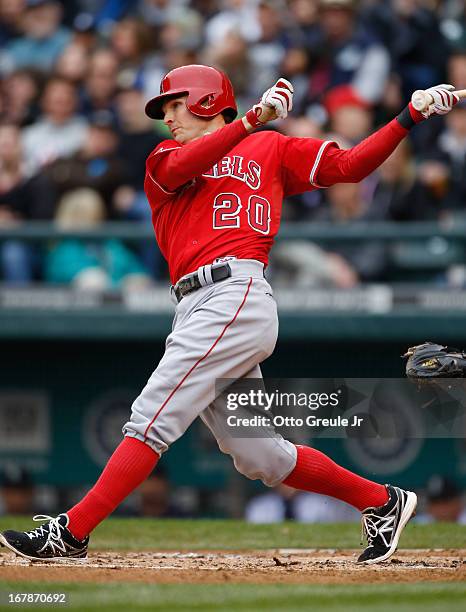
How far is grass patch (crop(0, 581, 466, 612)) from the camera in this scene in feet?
12.7

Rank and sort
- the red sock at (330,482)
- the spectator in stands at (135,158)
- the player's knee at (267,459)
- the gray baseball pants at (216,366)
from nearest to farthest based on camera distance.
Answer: the gray baseball pants at (216,366) < the player's knee at (267,459) < the red sock at (330,482) < the spectator in stands at (135,158)

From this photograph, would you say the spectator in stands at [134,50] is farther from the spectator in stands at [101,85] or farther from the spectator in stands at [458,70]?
the spectator in stands at [458,70]

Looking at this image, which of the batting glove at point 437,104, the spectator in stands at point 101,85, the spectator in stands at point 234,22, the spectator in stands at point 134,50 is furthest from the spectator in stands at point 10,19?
the batting glove at point 437,104

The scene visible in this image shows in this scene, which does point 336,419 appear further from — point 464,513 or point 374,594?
point 464,513

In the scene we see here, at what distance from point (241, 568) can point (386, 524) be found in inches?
22.4

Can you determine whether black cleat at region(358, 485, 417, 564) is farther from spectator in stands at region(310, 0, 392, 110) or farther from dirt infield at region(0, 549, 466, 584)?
spectator in stands at region(310, 0, 392, 110)

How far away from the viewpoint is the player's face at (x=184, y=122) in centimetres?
497

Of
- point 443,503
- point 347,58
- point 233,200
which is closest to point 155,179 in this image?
point 233,200

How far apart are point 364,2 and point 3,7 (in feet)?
12.2

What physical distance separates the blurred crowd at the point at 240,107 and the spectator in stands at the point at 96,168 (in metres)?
0.01

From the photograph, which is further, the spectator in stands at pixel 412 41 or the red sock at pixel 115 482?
the spectator in stands at pixel 412 41

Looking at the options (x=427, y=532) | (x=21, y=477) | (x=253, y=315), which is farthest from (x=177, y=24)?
(x=253, y=315)

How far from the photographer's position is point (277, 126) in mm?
9641

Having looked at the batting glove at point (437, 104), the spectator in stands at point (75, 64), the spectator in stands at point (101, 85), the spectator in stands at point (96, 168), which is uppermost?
the spectator in stands at point (75, 64)
